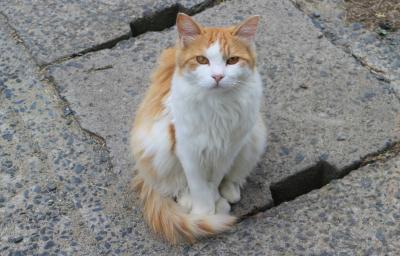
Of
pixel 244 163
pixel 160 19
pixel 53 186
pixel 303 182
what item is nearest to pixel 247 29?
pixel 244 163

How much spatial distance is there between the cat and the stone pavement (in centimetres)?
9

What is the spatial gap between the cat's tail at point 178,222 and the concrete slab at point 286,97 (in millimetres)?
159

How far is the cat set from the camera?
81.5 inches

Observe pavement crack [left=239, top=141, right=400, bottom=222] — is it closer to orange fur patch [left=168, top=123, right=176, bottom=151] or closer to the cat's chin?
orange fur patch [left=168, top=123, right=176, bottom=151]

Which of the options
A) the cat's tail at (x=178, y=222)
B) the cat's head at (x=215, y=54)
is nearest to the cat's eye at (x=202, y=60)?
the cat's head at (x=215, y=54)

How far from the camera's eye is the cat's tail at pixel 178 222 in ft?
7.66

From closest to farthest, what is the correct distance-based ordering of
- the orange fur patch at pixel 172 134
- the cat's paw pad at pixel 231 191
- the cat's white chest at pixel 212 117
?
1. the cat's white chest at pixel 212 117
2. the orange fur patch at pixel 172 134
3. the cat's paw pad at pixel 231 191

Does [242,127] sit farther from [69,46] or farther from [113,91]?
[69,46]

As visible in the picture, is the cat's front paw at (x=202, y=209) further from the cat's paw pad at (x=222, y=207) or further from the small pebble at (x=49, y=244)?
the small pebble at (x=49, y=244)

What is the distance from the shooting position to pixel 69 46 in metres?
3.24

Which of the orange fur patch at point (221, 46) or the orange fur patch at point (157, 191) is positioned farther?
the orange fur patch at point (157, 191)

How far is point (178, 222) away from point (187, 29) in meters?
0.71

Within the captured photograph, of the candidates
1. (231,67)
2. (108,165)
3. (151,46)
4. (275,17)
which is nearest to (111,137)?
(108,165)

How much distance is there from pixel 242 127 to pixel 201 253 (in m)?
0.50
